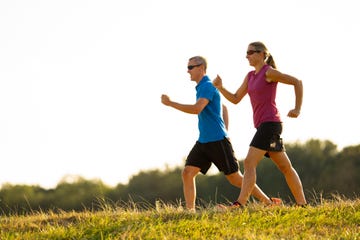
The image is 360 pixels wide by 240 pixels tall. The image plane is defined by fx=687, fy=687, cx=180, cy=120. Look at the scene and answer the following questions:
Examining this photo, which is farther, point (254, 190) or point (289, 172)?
point (254, 190)

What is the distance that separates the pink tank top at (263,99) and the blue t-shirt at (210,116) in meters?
0.57

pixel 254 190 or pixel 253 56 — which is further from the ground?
pixel 253 56

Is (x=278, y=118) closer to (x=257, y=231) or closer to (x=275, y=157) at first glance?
(x=275, y=157)

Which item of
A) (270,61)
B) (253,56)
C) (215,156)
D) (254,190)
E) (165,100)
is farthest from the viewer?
(254,190)

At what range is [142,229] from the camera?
753 cm

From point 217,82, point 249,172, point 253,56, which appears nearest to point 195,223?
point 249,172

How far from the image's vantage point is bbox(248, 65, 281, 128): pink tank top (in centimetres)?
874

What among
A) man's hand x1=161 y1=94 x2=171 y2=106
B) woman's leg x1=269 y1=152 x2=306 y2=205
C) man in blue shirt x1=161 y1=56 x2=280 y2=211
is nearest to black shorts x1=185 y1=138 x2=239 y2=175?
man in blue shirt x1=161 y1=56 x2=280 y2=211

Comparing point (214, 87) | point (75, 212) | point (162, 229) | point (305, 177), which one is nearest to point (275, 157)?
point (214, 87)

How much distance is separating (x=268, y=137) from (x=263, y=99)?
49cm

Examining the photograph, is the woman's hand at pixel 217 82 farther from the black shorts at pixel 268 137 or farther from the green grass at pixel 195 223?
the green grass at pixel 195 223

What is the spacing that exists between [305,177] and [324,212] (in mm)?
15116

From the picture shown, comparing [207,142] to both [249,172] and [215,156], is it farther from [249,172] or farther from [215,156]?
[249,172]

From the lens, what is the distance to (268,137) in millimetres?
8734
